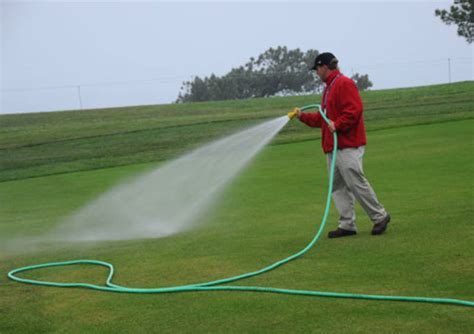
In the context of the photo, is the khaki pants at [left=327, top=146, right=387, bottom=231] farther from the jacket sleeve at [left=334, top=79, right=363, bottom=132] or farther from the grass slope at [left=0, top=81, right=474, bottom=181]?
the grass slope at [left=0, top=81, right=474, bottom=181]

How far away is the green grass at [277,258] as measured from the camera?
5422 millimetres

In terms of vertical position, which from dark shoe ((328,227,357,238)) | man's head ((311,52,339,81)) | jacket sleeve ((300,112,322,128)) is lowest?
dark shoe ((328,227,357,238))

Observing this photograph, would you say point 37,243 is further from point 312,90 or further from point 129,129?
point 312,90

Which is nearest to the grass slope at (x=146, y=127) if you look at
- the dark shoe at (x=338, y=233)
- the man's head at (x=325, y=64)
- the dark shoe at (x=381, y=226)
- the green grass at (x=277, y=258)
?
the green grass at (x=277, y=258)

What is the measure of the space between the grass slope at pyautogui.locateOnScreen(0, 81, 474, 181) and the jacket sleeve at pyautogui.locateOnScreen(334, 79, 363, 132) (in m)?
11.9

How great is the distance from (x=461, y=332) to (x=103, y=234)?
20.3 ft

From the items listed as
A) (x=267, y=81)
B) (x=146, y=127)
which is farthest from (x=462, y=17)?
(x=146, y=127)

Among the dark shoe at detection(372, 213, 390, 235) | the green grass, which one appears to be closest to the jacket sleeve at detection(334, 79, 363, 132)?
the dark shoe at detection(372, 213, 390, 235)

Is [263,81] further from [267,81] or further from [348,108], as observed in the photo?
[348,108]

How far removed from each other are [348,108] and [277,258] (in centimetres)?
194

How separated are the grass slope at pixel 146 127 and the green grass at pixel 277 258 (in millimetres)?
6638

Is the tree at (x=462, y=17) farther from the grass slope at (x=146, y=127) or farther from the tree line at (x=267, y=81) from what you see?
the grass slope at (x=146, y=127)

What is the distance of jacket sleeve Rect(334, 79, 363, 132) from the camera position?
8.36 meters

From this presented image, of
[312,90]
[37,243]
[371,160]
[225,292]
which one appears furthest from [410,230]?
[312,90]
